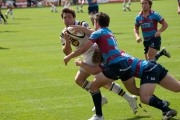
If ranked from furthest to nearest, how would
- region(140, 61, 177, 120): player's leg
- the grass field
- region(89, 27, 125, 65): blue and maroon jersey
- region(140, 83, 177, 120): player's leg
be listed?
the grass field < region(89, 27, 125, 65): blue and maroon jersey < region(140, 61, 177, 120): player's leg < region(140, 83, 177, 120): player's leg

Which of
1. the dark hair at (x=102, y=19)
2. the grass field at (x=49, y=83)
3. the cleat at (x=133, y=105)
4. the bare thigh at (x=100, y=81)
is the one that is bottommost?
the grass field at (x=49, y=83)

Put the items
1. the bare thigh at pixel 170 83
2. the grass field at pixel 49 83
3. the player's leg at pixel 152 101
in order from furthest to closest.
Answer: the grass field at pixel 49 83 < the bare thigh at pixel 170 83 < the player's leg at pixel 152 101

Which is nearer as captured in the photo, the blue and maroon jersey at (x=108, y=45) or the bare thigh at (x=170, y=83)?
the blue and maroon jersey at (x=108, y=45)

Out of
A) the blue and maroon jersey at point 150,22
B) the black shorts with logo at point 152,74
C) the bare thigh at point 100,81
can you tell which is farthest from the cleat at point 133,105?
the blue and maroon jersey at point 150,22

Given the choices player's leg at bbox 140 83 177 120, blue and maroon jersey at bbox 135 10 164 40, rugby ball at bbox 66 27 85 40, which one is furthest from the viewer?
blue and maroon jersey at bbox 135 10 164 40

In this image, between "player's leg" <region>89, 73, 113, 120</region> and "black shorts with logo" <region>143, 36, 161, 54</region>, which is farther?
"black shorts with logo" <region>143, 36, 161, 54</region>

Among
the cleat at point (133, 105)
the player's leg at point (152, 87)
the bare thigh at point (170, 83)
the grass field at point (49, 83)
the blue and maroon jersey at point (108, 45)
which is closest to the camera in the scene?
the player's leg at point (152, 87)

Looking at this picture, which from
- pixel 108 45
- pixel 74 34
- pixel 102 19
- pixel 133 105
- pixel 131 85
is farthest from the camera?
pixel 133 105

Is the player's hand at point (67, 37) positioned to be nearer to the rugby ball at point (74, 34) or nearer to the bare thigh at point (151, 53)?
the rugby ball at point (74, 34)

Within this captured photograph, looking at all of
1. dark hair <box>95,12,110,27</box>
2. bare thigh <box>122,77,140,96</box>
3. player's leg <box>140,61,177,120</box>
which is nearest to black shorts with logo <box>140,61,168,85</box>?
player's leg <box>140,61,177,120</box>

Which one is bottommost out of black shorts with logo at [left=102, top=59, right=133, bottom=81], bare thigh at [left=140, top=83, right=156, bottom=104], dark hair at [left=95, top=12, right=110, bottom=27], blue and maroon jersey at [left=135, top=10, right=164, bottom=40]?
bare thigh at [left=140, top=83, right=156, bottom=104]

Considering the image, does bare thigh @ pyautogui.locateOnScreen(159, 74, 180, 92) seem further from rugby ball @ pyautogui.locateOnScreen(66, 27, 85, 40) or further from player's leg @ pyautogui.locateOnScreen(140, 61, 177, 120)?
rugby ball @ pyautogui.locateOnScreen(66, 27, 85, 40)

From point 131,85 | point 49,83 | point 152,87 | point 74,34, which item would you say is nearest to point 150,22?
point 49,83

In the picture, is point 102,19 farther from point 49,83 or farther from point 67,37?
point 49,83
